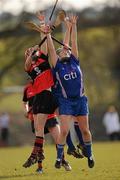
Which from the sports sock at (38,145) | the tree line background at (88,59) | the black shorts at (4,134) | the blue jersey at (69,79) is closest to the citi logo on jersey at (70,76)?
the blue jersey at (69,79)

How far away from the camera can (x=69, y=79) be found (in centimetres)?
1435

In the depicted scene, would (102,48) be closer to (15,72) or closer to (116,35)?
(116,35)

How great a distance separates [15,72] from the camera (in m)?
54.2

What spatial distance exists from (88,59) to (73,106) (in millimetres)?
38947

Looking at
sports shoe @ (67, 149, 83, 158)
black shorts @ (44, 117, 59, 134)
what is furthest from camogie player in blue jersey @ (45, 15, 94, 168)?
sports shoe @ (67, 149, 83, 158)

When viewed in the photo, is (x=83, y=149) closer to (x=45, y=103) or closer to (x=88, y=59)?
(x=45, y=103)

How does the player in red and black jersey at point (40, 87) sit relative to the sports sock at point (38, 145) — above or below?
above

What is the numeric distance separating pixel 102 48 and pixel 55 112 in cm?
4124

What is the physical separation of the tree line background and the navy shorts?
27.5m

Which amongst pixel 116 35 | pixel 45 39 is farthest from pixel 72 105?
pixel 116 35

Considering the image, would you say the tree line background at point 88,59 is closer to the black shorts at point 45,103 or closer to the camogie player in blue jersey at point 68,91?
the black shorts at point 45,103

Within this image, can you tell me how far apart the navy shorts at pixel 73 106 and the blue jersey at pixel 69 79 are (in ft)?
0.28

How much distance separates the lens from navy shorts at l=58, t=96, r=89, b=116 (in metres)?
14.3

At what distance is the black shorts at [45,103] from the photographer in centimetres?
1466
